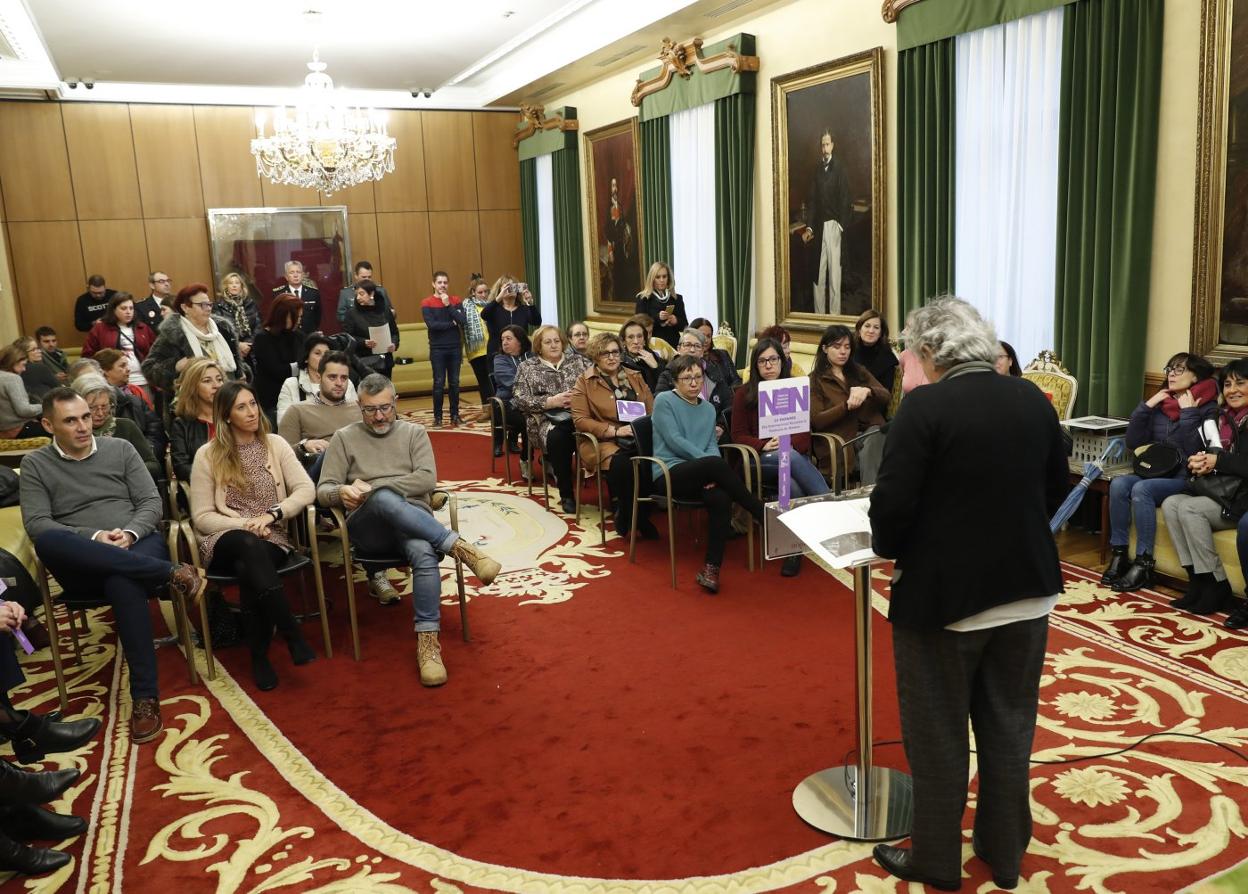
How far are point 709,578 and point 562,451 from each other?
7.01 ft

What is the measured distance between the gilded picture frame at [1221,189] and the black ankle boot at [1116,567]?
1199mm

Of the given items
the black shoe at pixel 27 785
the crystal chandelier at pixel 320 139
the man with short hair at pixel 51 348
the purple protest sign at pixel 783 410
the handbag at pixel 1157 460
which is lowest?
the black shoe at pixel 27 785

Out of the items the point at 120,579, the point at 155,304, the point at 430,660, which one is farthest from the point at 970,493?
the point at 155,304

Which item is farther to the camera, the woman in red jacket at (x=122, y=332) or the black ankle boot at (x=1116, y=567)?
the woman in red jacket at (x=122, y=332)

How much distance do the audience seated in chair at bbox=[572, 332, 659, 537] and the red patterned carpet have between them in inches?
43.4

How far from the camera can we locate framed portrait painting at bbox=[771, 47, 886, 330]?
25.1 feet

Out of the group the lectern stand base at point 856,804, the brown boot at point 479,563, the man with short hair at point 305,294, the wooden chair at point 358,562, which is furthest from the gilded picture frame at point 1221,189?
the man with short hair at point 305,294

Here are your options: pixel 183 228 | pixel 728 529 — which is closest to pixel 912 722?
pixel 728 529

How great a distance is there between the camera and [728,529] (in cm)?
544

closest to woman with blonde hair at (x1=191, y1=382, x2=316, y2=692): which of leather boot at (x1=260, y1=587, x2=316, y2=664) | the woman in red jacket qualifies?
leather boot at (x1=260, y1=587, x2=316, y2=664)

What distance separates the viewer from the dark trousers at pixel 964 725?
8.49 ft

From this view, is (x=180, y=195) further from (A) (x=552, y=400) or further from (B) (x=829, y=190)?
(B) (x=829, y=190)

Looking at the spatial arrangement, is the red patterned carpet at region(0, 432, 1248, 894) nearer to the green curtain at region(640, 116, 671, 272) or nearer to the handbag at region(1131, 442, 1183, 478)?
the handbag at region(1131, 442, 1183, 478)

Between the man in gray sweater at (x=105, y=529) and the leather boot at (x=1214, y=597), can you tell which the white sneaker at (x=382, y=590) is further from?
the leather boot at (x=1214, y=597)
